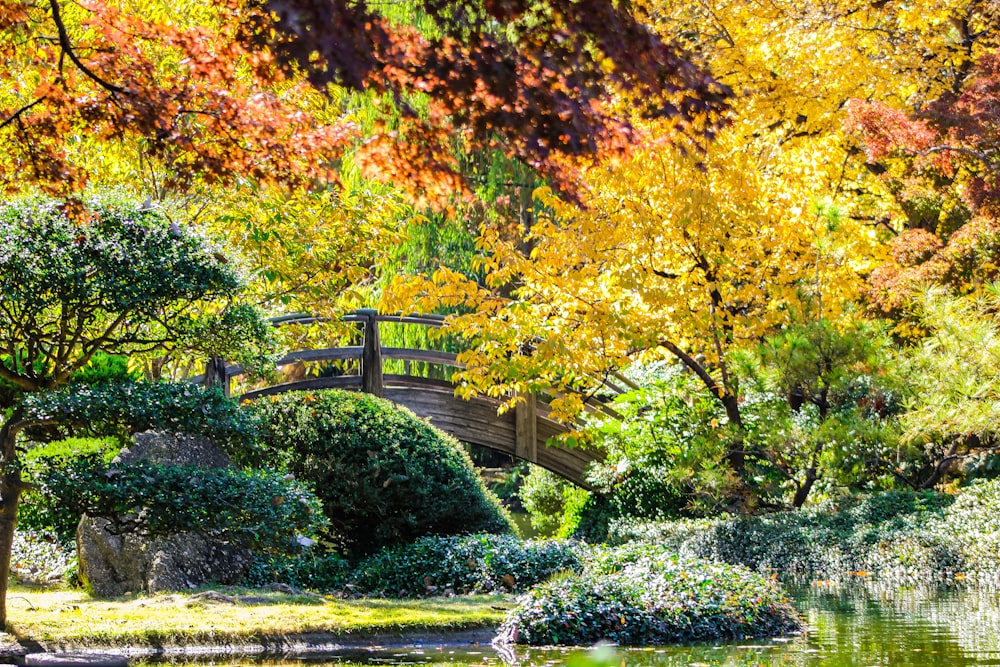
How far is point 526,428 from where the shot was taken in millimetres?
15352

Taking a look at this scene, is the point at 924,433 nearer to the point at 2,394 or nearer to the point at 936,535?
the point at 936,535

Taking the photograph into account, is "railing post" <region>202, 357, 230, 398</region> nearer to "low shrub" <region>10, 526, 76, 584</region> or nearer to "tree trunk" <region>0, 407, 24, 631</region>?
"low shrub" <region>10, 526, 76, 584</region>

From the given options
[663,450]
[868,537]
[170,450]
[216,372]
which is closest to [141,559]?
[170,450]

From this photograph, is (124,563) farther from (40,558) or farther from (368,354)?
(368,354)

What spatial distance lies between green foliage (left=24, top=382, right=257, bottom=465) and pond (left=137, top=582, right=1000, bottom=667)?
1.52m

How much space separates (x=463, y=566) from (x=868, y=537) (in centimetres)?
466

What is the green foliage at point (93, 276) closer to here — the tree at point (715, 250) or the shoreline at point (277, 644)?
the shoreline at point (277, 644)

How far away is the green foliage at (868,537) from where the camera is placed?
36.9 feet

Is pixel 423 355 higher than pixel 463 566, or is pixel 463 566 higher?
pixel 423 355

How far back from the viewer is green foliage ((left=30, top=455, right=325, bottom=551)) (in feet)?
21.5

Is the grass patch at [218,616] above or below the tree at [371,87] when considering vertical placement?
below

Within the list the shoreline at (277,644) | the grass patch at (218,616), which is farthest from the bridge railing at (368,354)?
the shoreline at (277,644)

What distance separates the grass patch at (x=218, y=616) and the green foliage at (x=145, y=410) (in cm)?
119

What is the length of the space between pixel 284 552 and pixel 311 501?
37cm
